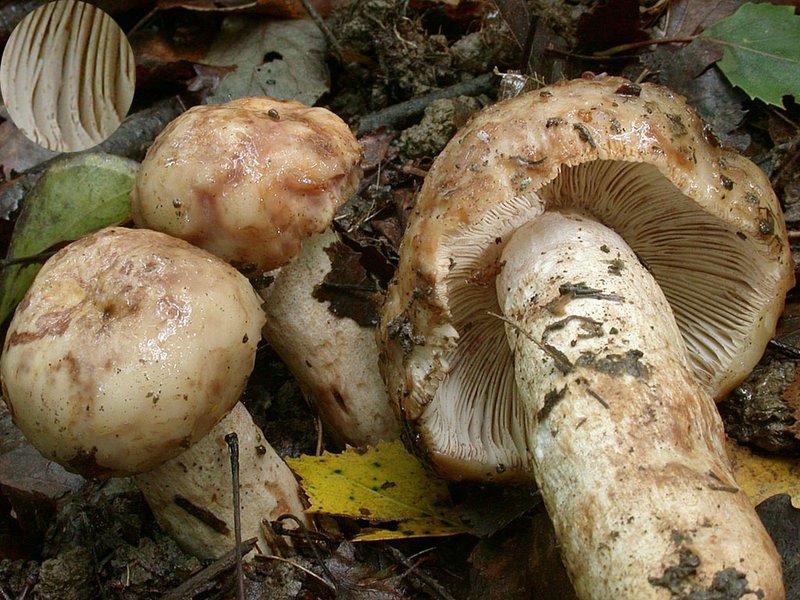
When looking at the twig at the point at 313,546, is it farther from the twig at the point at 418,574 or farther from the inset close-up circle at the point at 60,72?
the inset close-up circle at the point at 60,72

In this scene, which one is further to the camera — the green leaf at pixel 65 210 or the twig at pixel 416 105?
the twig at pixel 416 105

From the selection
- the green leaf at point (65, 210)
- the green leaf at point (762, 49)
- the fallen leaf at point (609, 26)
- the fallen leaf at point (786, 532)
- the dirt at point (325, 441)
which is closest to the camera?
the fallen leaf at point (786, 532)

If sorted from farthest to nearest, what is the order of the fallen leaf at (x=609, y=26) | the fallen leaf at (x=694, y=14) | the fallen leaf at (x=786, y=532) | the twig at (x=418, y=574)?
the fallen leaf at (x=694, y=14)
the fallen leaf at (x=609, y=26)
the twig at (x=418, y=574)
the fallen leaf at (x=786, y=532)

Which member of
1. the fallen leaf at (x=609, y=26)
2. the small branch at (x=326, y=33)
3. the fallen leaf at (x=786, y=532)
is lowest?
the fallen leaf at (x=786, y=532)

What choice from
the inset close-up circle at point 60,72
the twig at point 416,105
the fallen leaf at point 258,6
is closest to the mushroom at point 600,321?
the twig at point 416,105

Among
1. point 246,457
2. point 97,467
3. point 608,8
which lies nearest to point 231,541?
point 246,457

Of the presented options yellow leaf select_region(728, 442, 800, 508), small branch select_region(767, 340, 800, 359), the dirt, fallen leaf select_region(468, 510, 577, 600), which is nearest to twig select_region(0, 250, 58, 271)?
the dirt

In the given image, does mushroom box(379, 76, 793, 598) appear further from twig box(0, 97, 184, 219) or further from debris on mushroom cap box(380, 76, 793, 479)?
twig box(0, 97, 184, 219)
